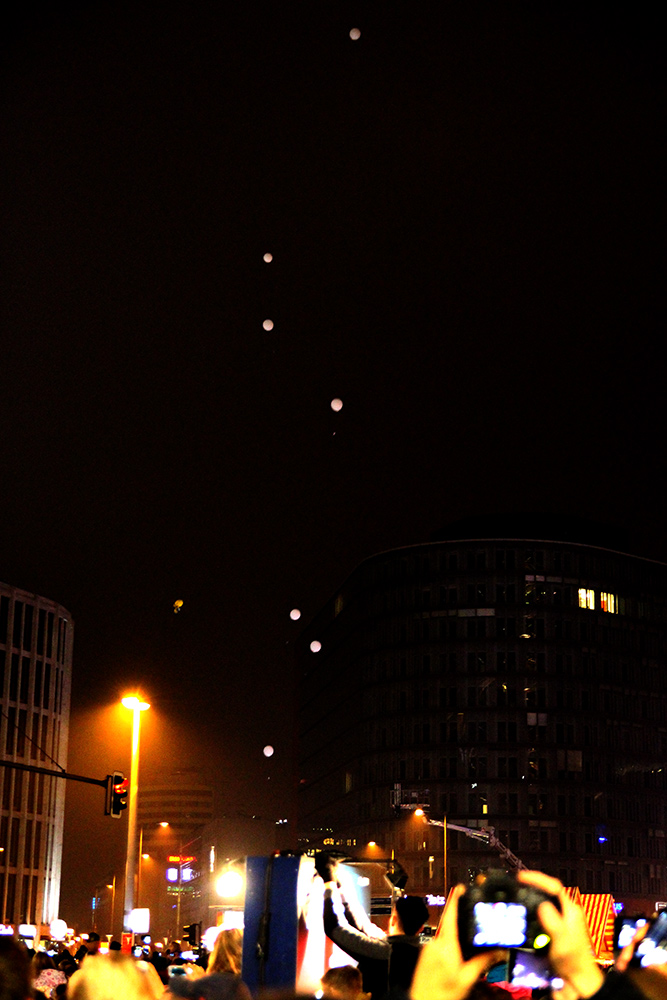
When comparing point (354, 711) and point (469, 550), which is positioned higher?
point (469, 550)

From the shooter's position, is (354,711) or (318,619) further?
(318,619)

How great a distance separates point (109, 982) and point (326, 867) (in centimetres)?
426

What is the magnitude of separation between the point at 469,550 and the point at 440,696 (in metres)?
13.2

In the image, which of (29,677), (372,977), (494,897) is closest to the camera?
(494,897)

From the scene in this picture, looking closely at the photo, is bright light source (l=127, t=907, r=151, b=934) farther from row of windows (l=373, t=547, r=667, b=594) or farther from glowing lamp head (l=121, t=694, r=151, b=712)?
row of windows (l=373, t=547, r=667, b=594)

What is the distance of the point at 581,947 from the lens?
14.9ft

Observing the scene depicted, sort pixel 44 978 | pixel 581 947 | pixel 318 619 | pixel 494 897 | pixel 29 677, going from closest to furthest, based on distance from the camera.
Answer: pixel 581 947, pixel 494 897, pixel 44 978, pixel 29 677, pixel 318 619

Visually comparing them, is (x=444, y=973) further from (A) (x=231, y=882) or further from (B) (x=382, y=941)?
(A) (x=231, y=882)

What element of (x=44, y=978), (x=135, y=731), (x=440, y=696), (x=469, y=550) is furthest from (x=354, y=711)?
(x=44, y=978)

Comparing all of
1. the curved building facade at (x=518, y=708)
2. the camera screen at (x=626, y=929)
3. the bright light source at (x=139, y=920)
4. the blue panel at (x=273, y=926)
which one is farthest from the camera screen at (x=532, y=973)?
the curved building facade at (x=518, y=708)

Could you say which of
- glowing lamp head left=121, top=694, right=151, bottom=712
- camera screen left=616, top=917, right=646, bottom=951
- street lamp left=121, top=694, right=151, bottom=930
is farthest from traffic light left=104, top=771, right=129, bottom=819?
camera screen left=616, top=917, right=646, bottom=951

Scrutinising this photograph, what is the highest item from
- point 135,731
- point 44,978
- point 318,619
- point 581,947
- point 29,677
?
point 318,619

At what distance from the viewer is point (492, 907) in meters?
5.36

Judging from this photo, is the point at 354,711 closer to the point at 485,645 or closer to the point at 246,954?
the point at 485,645
